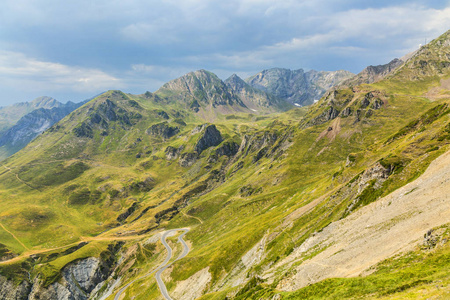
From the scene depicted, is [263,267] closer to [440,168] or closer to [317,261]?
[317,261]

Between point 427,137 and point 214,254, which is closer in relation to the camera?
point 427,137

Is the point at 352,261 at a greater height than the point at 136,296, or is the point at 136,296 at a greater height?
the point at 352,261

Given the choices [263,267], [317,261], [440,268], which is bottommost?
[263,267]

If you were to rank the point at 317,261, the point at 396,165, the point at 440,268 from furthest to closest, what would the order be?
the point at 396,165, the point at 317,261, the point at 440,268

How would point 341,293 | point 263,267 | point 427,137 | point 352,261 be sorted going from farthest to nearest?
point 427,137
point 263,267
point 352,261
point 341,293

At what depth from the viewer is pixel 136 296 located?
5133 inches

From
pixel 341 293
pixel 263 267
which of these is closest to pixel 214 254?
pixel 263 267

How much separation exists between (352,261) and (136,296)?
422ft

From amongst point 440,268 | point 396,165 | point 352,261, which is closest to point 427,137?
point 396,165

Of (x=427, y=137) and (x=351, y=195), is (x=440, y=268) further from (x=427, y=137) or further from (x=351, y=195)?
(x=427, y=137)

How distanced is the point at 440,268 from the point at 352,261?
18.4 metres

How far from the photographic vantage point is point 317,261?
54250 millimetres

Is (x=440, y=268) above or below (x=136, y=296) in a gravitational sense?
above

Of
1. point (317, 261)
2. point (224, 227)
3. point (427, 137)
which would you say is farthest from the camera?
point (224, 227)
